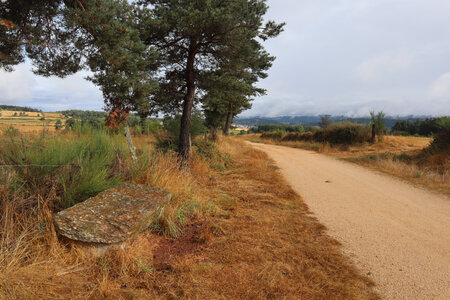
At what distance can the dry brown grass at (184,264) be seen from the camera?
2143 millimetres

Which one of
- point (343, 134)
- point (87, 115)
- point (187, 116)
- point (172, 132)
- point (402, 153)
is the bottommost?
point (402, 153)

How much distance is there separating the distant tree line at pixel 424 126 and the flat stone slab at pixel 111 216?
14.2 m

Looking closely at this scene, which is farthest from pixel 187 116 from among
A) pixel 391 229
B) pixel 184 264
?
pixel 391 229

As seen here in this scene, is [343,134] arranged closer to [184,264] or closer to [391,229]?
[391,229]

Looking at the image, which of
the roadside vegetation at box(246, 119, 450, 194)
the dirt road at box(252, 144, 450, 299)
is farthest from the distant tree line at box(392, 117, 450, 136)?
the dirt road at box(252, 144, 450, 299)

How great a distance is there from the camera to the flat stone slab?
2492 millimetres

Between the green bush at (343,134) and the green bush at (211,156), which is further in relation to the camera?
the green bush at (343,134)

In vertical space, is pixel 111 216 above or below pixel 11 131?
below

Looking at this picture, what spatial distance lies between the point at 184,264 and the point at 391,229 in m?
3.54

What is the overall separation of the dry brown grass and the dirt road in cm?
33

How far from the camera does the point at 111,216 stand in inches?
111

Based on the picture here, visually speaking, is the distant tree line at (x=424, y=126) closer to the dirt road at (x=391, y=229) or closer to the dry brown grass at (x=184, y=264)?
the dirt road at (x=391, y=229)

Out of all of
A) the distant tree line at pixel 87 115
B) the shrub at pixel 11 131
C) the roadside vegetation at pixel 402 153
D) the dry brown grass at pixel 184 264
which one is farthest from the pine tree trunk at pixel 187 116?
the roadside vegetation at pixel 402 153

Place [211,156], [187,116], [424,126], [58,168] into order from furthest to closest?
[424,126], [211,156], [187,116], [58,168]
